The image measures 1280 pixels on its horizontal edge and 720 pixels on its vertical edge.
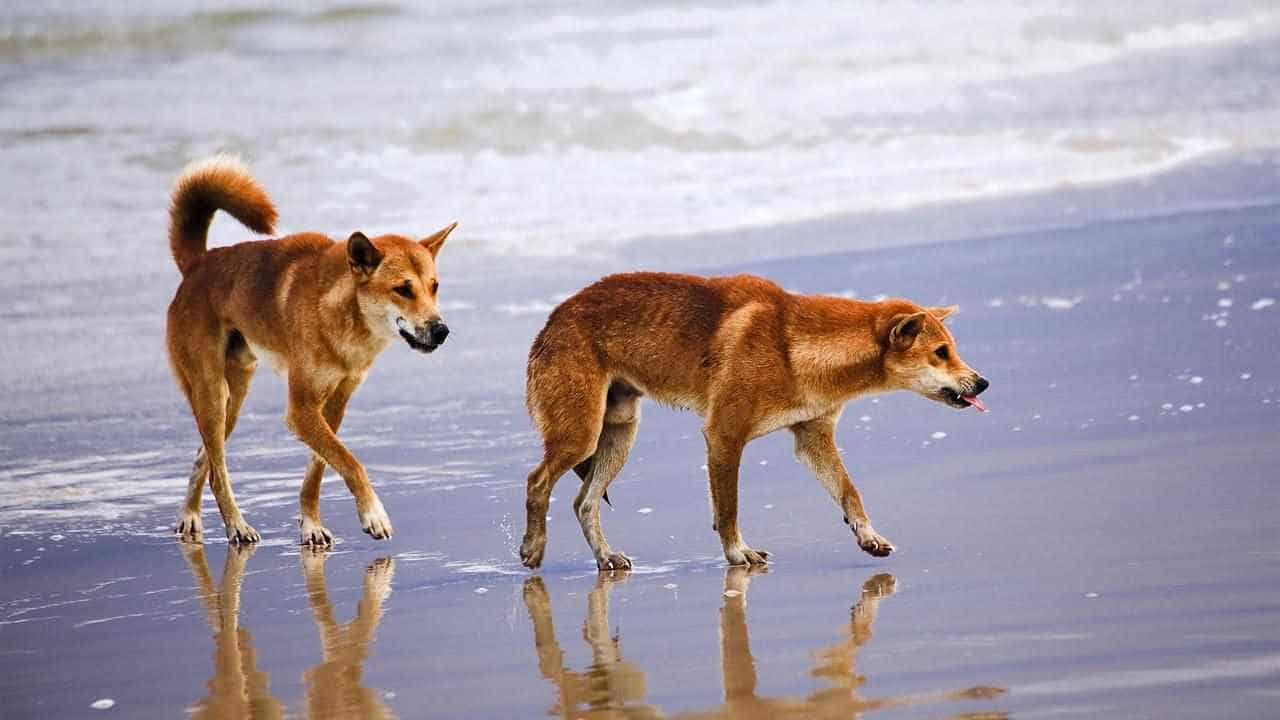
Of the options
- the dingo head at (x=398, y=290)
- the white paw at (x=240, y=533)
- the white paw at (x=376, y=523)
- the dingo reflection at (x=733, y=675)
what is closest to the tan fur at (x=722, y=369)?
the dingo head at (x=398, y=290)

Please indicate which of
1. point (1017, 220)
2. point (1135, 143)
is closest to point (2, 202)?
point (1017, 220)

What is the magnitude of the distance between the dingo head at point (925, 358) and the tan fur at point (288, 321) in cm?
195

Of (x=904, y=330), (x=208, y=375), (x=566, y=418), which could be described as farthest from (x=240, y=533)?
(x=904, y=330)

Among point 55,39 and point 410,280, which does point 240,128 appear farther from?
point 410,280

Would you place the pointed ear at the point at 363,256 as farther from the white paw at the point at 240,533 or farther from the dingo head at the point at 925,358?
the dingo head at the point at 925,358

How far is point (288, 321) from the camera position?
835 cm

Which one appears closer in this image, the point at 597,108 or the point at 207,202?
the point at 207,202

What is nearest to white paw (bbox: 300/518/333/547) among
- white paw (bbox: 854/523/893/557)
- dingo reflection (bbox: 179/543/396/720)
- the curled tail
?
dingo reflection (bbox: 179/543/396/720)

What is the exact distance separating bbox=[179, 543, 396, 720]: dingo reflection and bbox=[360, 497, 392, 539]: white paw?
0.40ft

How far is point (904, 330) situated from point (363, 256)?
237 cm

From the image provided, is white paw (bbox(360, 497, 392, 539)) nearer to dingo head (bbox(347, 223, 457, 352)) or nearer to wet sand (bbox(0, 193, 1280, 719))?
wet sand (bbox(0, 193, 1280, 719))

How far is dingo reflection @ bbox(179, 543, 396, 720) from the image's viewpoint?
5508 mm

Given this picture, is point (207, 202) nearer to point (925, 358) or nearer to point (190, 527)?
point (190, 527)

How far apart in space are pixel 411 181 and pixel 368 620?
1420cm
